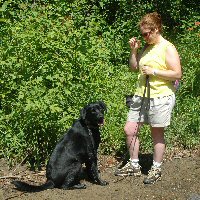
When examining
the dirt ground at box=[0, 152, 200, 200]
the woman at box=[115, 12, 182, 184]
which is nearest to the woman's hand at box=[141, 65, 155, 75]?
the woman at box=[115, 12, 182, 184]

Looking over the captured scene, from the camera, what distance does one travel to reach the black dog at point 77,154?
5273mm

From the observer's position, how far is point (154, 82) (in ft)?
17.4

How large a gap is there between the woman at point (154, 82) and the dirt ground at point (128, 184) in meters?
0.22

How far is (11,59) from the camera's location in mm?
6246

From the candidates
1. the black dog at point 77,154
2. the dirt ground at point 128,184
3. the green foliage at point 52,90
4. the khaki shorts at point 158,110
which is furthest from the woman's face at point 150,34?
the dirt ground at point 128,184

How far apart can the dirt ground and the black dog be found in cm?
10

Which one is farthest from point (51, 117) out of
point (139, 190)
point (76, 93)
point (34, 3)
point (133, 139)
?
point (34, 3)

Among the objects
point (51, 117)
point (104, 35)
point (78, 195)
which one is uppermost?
point (104, 35)

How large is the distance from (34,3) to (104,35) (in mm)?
1703

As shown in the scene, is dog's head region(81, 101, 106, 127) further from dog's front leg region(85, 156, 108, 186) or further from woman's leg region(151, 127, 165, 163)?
woman's leg region(151, 127, 165, 163)

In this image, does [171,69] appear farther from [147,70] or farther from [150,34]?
[150,34]

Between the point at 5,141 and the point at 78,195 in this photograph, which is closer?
the point at 78,195

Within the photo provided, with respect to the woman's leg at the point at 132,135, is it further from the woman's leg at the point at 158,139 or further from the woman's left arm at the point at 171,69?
the woman's left arm at the point at 171,69

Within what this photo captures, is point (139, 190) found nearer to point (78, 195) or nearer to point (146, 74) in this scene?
point (78, 195)
